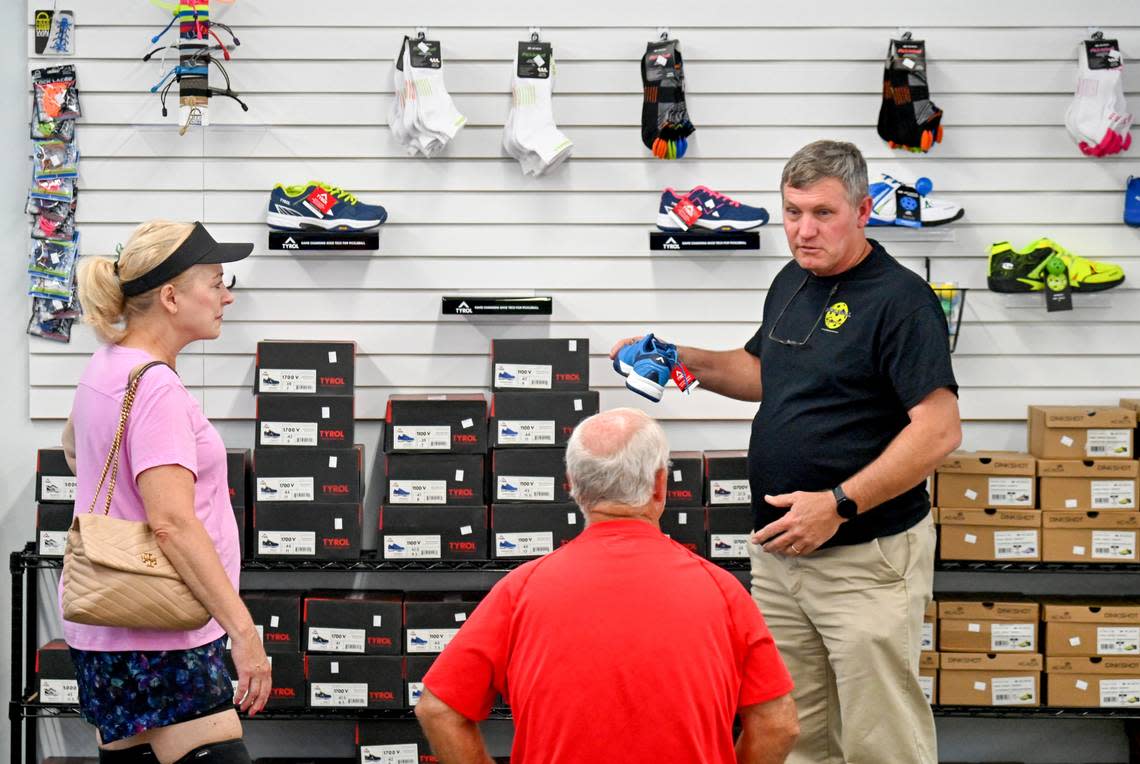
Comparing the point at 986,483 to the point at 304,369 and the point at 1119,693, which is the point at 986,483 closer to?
the point at 1119,693

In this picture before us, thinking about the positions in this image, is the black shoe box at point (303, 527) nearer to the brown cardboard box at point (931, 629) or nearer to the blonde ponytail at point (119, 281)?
the blonde ponytail at point (119, 281)

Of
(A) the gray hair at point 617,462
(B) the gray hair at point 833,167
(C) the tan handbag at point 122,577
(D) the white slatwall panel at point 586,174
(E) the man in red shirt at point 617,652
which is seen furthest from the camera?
(D) the white slatwall panel at point 586,174

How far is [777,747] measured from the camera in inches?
82.0

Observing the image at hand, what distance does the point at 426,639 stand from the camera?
3.95m

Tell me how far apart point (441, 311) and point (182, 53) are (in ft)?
4.14

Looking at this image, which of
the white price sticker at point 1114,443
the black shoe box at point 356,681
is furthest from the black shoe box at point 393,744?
the white price sticker at point 1114,443

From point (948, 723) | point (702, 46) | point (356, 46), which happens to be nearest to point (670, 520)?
point (948, 723)

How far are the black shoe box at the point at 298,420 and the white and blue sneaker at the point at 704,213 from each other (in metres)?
1.32

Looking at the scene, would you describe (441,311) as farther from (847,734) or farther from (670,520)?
(847,734)

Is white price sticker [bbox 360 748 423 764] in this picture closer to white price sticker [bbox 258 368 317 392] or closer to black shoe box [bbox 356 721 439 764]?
black shoe box [bbox 356 721 439 764]

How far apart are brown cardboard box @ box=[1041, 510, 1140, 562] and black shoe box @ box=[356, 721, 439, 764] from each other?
2.22m

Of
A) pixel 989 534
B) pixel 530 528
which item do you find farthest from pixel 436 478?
pixel 989 534

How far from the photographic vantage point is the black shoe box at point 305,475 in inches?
153

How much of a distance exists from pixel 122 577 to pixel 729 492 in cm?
216
